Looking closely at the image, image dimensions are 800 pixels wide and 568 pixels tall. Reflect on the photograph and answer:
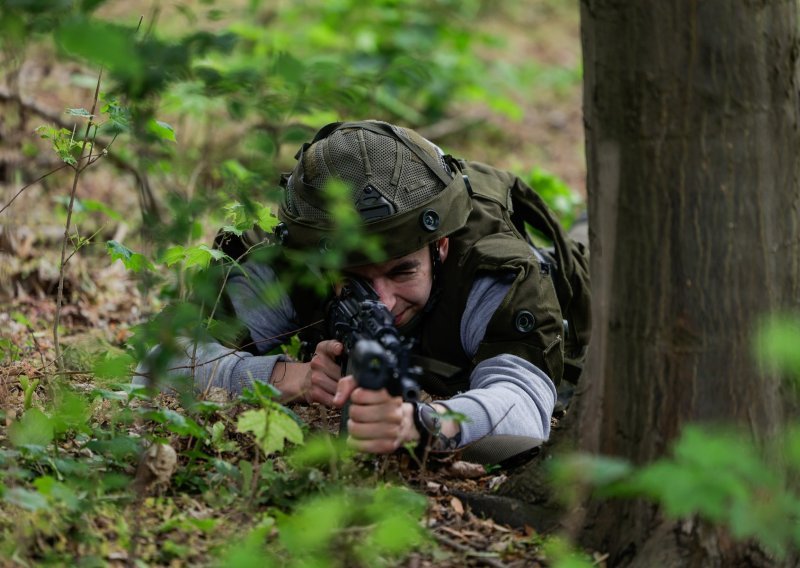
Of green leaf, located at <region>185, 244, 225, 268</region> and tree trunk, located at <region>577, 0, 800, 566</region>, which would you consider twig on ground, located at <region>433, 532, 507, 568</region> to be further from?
green leaf, located at <region>185, 244, 225, 268</region>

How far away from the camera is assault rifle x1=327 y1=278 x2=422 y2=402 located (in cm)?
276

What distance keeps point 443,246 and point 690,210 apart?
1.57 metres

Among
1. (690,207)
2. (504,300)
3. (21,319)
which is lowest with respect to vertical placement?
(21,319)

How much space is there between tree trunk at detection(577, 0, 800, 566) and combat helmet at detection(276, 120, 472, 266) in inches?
43.4

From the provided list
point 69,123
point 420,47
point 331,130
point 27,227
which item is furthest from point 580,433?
point 420,47

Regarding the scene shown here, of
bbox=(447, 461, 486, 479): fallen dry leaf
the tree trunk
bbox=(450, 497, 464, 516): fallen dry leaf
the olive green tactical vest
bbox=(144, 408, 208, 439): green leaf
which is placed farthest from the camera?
the olive green tactical vest

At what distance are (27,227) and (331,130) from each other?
9.70ft

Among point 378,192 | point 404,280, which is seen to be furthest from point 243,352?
point 378,192

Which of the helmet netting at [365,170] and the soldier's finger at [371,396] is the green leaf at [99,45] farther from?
the helmet netting at [365,170]

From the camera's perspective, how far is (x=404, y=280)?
→ 379 centimetres

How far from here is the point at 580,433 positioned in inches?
111

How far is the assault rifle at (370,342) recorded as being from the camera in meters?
2.76

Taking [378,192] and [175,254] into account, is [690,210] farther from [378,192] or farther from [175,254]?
[175,254]

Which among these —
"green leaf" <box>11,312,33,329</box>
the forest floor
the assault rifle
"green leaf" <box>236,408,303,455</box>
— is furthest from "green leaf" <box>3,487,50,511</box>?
"green leaf" <box>11,312,33,329</box>
